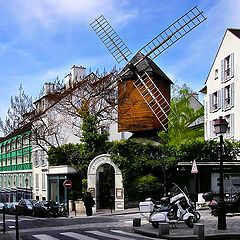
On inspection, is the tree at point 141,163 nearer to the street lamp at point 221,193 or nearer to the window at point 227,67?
the window at point 227,67

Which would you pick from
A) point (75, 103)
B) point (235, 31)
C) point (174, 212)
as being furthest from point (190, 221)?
point (75, 103)

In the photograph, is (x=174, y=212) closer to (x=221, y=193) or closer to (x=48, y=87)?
(x=221, y=193)

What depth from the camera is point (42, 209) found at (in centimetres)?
3684

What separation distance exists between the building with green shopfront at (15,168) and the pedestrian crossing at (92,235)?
39.3 meters

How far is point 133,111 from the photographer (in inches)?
1976

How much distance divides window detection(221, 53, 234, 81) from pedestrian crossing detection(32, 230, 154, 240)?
79.9ft

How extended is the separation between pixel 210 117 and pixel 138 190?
12851 mm

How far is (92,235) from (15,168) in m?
53.3

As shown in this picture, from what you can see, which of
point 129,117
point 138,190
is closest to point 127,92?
point 129,117

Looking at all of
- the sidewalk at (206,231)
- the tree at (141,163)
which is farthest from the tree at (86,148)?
the sidewalk at (206,231)

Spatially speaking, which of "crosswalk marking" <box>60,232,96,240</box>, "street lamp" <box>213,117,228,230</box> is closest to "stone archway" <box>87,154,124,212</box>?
"crosswalk marking" <box>60,232,96,240</box>

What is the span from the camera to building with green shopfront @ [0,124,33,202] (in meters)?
64.2

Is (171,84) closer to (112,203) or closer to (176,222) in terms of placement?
(112,203)

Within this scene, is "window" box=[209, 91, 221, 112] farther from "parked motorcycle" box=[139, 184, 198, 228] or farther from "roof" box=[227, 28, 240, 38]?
"parked motorcycle" box=[139, 184, 198, 228]
